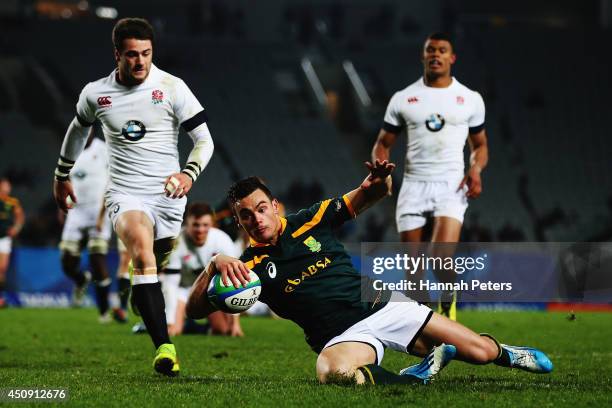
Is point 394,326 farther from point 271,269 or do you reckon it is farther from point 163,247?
point 163,247

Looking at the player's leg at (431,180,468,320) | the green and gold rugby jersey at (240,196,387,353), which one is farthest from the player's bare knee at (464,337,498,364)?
the player's leg at (431,180,468,320)

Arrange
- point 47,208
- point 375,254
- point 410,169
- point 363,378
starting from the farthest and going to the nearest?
point 47,208 < point 410,169 < point 375,254 < point 363,378

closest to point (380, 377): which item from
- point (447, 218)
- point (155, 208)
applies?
point (155, 208)

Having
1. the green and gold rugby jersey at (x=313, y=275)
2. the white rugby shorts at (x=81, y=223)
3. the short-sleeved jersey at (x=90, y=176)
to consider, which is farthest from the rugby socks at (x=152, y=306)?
the short-sleeved jersey at (x=90, y=176)

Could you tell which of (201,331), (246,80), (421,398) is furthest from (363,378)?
(246,80)

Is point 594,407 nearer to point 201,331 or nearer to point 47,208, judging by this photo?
point 201,331

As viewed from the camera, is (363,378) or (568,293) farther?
(568,293)

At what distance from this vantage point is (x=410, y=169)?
907 cm

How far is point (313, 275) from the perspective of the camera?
18.6 ft

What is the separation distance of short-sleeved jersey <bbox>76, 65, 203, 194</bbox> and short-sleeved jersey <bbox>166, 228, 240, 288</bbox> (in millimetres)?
3982

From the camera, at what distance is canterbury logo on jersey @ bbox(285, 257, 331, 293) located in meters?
5.63

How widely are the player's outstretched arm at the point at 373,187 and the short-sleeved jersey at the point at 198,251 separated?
17.3ft

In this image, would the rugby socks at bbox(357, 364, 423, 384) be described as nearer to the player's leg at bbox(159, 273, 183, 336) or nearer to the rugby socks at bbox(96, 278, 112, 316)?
the player's leg at bbox(159, 273, 183, 336)

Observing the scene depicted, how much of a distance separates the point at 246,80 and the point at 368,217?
23.9 ft
